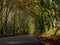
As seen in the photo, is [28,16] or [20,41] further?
[28,16]

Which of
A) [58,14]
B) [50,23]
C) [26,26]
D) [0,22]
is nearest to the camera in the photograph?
[58,14]

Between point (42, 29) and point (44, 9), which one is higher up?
point (44, 9)

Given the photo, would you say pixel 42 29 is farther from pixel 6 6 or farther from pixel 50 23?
pixel 6 6

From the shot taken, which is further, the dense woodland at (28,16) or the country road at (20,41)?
the dense woodland at (28,16)

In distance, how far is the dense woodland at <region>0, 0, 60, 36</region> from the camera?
22.4 meters

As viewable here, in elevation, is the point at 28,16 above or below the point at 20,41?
above

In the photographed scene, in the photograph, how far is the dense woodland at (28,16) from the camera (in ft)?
73.5

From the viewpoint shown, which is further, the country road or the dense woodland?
the dense woodland

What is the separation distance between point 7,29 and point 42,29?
16.0 ft

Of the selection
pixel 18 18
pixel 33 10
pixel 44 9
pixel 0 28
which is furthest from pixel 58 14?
pixel 18 18

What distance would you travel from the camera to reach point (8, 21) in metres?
27.5

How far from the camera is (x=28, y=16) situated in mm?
29750

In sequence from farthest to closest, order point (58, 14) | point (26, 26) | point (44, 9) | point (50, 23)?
point (26, 26) → point (50, 23) → point (44, 9) → point (58, 14)

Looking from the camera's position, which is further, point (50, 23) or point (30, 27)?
point (30, 27)
